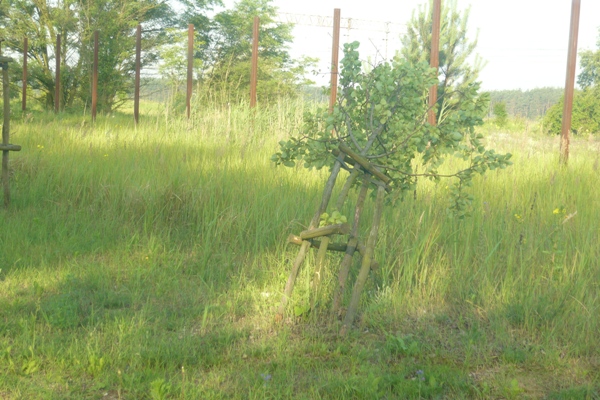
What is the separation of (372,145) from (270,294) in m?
1.04

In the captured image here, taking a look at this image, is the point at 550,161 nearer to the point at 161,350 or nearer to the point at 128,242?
the point at 128,242

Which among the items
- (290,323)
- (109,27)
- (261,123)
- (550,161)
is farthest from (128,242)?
(109,27)

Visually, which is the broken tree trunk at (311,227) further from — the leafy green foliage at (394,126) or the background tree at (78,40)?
the background tree at (78,40)

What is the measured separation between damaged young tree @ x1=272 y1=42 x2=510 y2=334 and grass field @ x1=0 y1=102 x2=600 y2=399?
0.85 ft

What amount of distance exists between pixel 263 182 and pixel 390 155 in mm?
2298

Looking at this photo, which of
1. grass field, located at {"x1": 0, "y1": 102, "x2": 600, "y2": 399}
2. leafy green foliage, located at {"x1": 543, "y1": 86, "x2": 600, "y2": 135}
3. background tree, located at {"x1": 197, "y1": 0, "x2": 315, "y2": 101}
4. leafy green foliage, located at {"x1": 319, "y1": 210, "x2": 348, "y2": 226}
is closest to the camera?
grass field, located at {"x1": 0, "y1": 102, "x2": 600, "y2": 399}

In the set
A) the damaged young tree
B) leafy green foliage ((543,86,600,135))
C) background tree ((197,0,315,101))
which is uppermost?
background tree ((197,0,315,101))

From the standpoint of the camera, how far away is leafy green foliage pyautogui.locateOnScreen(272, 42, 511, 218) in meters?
3.37

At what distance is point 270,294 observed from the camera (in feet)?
12.2

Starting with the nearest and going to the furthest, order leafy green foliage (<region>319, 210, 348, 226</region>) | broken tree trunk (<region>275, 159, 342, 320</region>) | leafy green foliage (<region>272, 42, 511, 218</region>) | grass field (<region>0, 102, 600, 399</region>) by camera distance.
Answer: grass field (<region>0, 102, 600, 399</region>)
leafy green foliage (<region>319, 210, 348, 226</region>)
broken tree trunk (<region>275, 159, 342, 320</region>)
leafy green foliage (<region>272, 42, 511, 218</region>)

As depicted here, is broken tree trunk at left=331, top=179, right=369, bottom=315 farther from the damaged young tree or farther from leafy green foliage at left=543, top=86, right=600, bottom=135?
leafy green foliage at left=543, top=86, right=600, bottom=135

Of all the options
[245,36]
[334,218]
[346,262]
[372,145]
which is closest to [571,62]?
[372,145]

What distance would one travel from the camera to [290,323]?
336 cm

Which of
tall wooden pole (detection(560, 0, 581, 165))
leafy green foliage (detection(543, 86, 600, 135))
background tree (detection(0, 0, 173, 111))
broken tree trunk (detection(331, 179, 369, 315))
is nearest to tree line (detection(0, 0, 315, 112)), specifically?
background tree (detection(0, 0, 173, 111))
